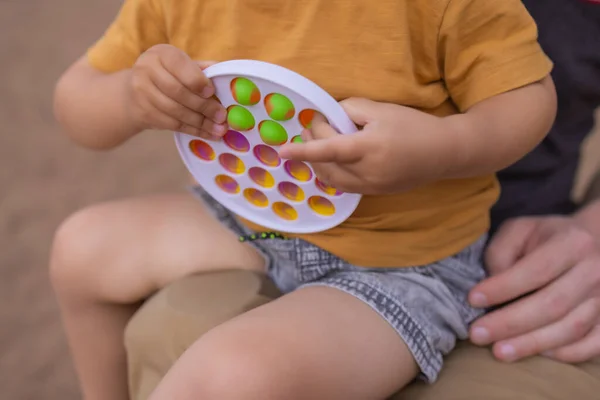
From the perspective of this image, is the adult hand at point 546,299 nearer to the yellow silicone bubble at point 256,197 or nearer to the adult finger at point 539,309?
the adult finger at point 539,309

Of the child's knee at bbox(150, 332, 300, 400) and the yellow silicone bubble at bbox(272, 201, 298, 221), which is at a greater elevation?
the yellow silicone bubble at bbox(272, 201, 298, 221)

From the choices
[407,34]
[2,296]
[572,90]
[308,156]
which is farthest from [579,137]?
[2,296]

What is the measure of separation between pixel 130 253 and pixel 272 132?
0.26 m

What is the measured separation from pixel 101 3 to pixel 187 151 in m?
1.32

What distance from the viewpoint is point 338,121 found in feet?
1.69

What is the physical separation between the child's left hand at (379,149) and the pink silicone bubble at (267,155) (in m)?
0.04

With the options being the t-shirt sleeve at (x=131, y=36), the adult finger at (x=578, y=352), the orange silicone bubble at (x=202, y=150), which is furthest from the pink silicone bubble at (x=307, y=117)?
the adult finger at (x=578, y=352)

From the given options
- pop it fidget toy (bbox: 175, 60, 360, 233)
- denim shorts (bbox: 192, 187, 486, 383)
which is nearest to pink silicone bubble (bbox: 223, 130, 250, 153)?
pop it fidget toy (bbox: 175, 60, 360, 233)

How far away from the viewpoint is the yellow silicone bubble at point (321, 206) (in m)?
0.60

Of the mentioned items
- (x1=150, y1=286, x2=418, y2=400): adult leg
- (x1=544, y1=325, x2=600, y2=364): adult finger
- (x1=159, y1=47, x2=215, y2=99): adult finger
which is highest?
(x1=159, y1=47, x2=215, y2=99): adult finger

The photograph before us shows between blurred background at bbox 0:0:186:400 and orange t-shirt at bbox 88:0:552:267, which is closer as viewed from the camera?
orange t-shirt at bbox 88:0:552:267

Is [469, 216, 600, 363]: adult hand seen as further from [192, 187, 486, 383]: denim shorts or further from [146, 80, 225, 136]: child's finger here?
[146, 80, 225, 136]: child's finger

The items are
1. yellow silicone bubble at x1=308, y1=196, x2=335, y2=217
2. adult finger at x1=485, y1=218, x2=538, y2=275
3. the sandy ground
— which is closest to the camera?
yellow silicone bubble at x1=308, y1=196, x2=335, y2=217

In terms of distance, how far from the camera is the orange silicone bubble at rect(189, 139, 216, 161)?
0.61 m
